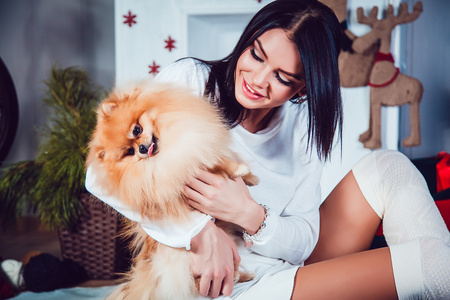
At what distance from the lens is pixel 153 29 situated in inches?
110

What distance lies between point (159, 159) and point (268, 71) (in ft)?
1.32

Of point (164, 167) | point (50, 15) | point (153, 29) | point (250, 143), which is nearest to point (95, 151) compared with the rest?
point (164, 167)

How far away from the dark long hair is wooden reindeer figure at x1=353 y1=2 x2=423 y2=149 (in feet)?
5.36

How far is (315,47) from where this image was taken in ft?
3.53

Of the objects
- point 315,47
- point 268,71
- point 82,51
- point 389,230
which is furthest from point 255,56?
point 82,51

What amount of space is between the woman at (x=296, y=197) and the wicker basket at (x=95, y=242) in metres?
1.32

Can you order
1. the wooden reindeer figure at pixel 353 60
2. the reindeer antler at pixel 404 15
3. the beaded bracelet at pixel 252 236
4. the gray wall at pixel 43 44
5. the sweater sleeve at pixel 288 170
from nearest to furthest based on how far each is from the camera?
the beaded bracelet at pixel 252 236
the sweater sleeve at pixel 288 170
the reindeer antler at pixel 404 15
the wooden reindeer figure at pixel 353 60
the gray wall at pixel 43 44

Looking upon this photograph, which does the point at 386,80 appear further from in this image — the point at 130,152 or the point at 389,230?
the point at 130,152

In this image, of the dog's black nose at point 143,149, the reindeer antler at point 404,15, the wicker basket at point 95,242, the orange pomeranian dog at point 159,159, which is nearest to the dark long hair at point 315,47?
the orange pomeranian dog at point 159,159

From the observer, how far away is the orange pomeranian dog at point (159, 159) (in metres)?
0.92

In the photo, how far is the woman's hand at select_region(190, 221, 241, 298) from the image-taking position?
0.97m

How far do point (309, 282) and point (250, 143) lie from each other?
485 mm

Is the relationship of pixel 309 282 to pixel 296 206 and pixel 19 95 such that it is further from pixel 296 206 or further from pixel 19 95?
pixel 19 95

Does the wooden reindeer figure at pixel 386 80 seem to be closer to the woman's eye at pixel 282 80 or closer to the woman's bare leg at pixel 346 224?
the woman's bare leg at pixel 346 224
